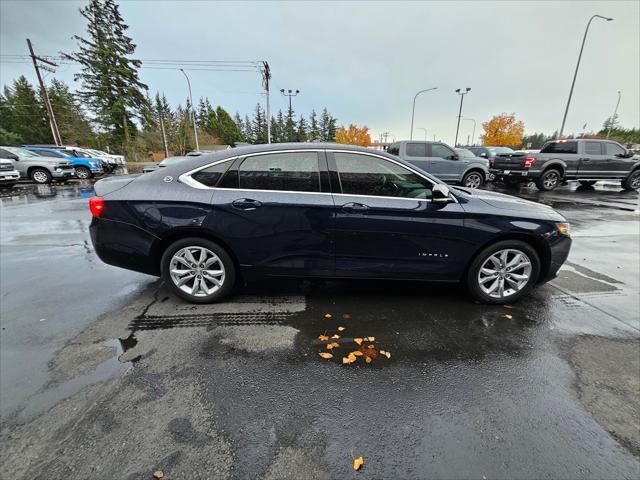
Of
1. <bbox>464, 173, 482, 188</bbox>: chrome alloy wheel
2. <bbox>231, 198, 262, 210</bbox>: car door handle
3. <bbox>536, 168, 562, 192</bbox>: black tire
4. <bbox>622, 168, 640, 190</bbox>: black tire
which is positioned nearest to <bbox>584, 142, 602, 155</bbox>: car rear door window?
<bbox>536, 168, 562, 192</bbox>: black tire

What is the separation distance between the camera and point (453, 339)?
9.41 ft

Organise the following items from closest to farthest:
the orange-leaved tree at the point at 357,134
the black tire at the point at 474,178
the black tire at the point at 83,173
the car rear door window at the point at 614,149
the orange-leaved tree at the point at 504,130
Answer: the black tire at the point at 474,178 → the car rear door window at the point at 614,149 → the black tire at the point at 83,173 → the orange-leaved tree at the point at 504,130 → the orange-leaved tree at the point at 357,134

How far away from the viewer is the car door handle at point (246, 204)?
312cm

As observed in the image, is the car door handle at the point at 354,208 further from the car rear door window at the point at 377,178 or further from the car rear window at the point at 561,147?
the car rear window at the point at 561,147

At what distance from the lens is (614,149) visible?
42.2 ft

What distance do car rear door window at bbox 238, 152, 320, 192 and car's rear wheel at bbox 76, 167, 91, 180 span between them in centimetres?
1968

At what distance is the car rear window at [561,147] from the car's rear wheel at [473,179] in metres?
3.15

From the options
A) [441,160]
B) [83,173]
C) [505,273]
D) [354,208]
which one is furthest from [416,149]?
[83,173]

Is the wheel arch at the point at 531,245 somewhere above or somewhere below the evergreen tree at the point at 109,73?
below

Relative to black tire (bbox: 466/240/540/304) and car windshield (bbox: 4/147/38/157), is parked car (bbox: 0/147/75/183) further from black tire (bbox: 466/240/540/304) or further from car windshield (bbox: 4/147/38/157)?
black tire (bbox: 466/240/540/304)

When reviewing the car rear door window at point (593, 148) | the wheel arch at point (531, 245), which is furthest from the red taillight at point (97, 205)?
the car rear door window at point (593, 148)

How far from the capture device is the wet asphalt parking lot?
5.72 ft

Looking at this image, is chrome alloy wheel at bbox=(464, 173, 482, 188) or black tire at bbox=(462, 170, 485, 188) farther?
chrome alloy wheel at bbox=(464, 173, 482, 188)

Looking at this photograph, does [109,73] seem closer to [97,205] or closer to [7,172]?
[7,172]
